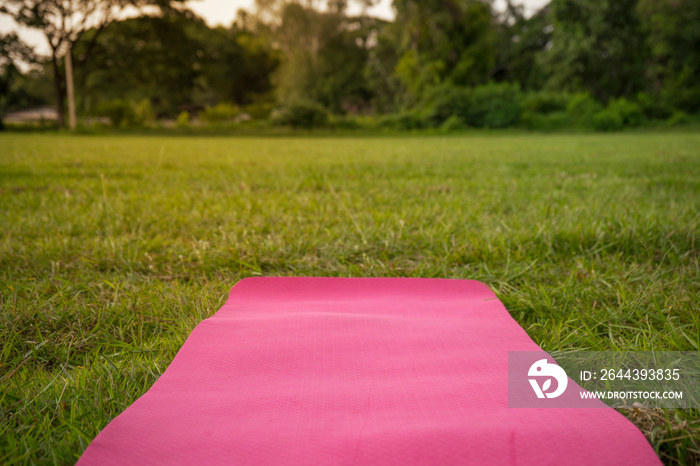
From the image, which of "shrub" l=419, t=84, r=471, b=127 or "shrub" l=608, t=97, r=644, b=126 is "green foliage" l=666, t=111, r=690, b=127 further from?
"shrub" l=419, t=84, r=471, b=127

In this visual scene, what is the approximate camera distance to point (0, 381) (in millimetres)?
857

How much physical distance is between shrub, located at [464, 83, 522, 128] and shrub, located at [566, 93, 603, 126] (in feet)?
6.63

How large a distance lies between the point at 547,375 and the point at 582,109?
19.9 m

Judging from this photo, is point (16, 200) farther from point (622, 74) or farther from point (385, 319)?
point (622, 74)

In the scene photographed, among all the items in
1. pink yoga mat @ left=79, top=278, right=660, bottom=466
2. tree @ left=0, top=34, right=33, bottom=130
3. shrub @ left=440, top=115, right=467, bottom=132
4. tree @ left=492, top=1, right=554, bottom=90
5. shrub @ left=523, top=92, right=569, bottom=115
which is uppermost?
tree @ left=492, top=1, right=554, bottom=90

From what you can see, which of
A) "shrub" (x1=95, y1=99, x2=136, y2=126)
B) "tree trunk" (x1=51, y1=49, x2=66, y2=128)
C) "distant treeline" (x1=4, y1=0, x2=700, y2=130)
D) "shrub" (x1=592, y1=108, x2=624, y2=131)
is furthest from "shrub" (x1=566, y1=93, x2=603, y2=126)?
Answer: "tree trunk" (x1=51, y1=49, x2=66, y2=128)

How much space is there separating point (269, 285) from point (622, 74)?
83.9 ft

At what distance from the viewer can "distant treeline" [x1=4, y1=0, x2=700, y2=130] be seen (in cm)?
1816

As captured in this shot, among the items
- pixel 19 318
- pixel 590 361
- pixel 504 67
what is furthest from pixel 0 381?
pixel 504 67

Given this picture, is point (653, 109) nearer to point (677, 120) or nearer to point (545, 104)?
point (677, 120)

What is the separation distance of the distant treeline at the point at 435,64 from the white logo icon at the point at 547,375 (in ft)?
54.4

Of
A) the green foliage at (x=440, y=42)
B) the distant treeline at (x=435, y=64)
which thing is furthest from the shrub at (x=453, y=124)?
the green foliage at (x=440, y=42)

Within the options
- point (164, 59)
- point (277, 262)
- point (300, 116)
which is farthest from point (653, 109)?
point (164, 59)

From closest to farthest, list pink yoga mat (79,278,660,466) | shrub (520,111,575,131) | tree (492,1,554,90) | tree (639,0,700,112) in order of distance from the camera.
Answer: pink yoga mat (79,278,660,466) → shrub (520,111,575,131) → tree (639,0,700,112) → tree (492,1,554,90)
